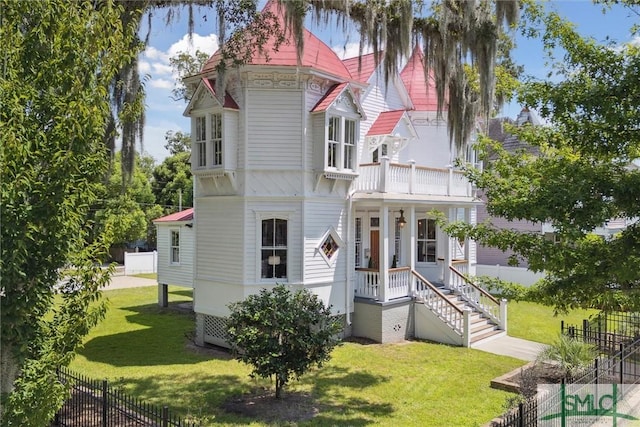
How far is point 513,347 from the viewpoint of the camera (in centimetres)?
1435

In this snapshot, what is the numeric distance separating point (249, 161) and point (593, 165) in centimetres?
894

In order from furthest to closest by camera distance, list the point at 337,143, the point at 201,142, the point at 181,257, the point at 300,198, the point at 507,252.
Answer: the point at 507,252, the point at 181,257, the point at 201,142, the point at 337,143, the point at 300,198

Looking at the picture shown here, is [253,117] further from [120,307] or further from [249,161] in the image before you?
[120,307]

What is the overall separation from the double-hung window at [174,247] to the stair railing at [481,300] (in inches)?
451

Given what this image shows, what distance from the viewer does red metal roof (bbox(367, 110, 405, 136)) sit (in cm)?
1709

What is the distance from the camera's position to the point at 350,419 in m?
9.01

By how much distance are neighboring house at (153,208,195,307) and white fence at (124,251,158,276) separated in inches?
586

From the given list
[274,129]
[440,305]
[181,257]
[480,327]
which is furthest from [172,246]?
[480,327]

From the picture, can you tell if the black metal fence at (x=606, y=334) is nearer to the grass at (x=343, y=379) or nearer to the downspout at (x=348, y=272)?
the grass at (x=343, y=379)

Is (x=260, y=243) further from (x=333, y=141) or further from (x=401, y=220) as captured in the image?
(x=401, y=220)

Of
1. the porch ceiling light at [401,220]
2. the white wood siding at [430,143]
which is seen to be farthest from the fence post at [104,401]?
the white wood siding at [430,143]

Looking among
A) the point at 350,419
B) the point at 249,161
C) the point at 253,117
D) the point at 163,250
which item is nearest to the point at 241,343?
the point at 350,419

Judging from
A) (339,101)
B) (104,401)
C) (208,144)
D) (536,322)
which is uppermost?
(339,101)

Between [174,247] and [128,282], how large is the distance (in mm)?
11511
